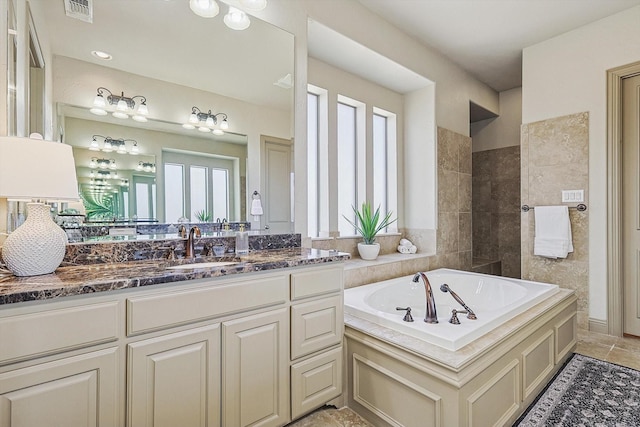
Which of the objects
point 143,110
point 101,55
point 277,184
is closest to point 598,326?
point 277,184

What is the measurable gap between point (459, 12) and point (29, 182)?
3.19 metres

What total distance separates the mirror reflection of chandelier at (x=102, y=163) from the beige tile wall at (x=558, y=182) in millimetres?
3536

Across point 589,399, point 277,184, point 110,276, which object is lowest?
point 589,399

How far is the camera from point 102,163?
1.57m

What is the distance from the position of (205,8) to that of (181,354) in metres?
1.86

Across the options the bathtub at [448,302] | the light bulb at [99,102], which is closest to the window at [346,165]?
the bathtub at [448,302]

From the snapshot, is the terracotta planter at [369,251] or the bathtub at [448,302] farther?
the terracotta planter at [369,251]

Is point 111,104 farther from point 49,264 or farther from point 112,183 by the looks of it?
point 49,264

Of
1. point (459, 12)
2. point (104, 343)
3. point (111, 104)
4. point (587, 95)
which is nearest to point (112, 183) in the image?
point (111, 104)

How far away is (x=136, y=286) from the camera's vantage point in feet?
3.71

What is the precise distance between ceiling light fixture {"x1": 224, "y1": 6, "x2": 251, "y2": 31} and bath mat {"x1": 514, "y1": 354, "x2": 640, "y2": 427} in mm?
2766

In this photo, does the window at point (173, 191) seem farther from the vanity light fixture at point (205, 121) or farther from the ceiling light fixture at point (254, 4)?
the ceiling light fixture at point (254, 4)

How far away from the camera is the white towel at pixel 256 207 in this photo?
6.93 feet

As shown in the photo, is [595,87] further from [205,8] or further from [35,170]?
[35,170]
